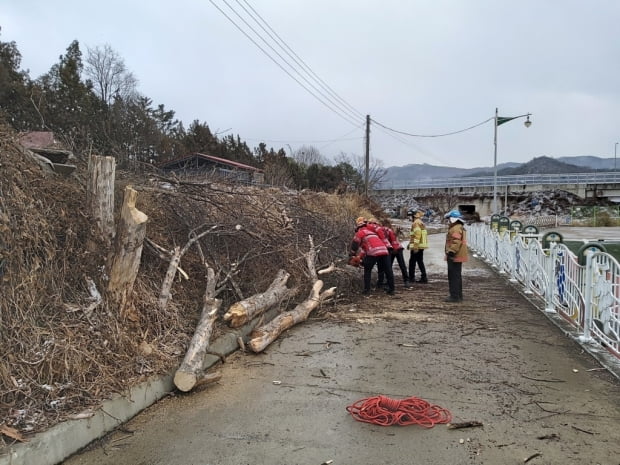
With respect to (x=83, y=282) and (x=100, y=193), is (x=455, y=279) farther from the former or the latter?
(x=83, y=282)

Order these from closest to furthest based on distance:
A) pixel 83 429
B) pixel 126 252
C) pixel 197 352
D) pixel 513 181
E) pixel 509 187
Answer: pixel 83 429 < pixel 197 352 < pixel 126 252 < pixel 509 187 < pixel 513 181

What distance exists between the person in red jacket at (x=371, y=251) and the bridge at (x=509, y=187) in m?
39.7

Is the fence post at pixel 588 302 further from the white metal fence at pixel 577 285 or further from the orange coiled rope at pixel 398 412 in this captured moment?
the orange coiled rope at pixel 398 412

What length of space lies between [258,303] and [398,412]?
2.89 m

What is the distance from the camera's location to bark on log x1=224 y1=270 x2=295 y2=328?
5801 millimetres

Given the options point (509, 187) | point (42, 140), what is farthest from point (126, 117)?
point (509, 187)

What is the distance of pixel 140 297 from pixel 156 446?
1997 millimetres

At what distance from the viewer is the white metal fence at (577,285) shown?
518cm

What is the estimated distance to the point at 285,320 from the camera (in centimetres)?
647

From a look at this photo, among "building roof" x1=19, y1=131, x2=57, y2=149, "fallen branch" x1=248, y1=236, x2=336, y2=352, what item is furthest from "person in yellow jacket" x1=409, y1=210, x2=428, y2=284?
"building roof" x1=19, y1=131, x2=57, y2=149

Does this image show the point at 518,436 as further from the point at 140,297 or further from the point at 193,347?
the point at 140,297

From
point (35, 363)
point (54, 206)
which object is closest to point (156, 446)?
point (35, 363)

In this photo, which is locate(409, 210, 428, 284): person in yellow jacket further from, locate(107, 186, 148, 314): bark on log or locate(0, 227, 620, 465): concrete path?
locate(107, 186, 148, 314): bark on log

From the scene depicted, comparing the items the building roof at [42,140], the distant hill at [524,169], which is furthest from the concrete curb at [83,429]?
the distant hill at [524,169]
